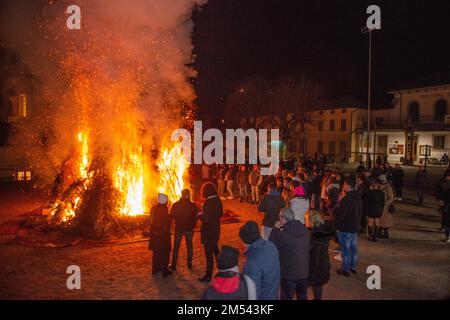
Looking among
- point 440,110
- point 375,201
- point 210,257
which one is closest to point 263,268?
point 210,257

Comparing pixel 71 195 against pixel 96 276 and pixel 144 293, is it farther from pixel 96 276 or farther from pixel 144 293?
pixel 144 293

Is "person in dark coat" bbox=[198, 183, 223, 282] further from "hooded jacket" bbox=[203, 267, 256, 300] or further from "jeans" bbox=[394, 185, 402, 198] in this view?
"jeans" bbox=[394, 185, 402, 198]

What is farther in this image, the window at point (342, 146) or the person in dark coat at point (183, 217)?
the window at point (342, 146)

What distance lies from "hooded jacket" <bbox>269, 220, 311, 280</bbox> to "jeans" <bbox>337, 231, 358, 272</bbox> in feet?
8.36

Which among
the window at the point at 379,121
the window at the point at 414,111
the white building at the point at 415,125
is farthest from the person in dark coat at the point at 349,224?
the window at the point at 379,121

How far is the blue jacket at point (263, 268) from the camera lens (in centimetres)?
413

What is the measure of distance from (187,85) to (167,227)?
7008mm

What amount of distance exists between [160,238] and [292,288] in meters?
3.22

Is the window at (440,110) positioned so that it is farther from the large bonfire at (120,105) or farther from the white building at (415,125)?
the large bonfire at (120,105)

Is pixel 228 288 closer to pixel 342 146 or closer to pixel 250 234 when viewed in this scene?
pixel 250 234

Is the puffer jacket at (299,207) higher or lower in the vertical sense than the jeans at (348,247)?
higher

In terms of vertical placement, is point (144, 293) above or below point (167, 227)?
below
